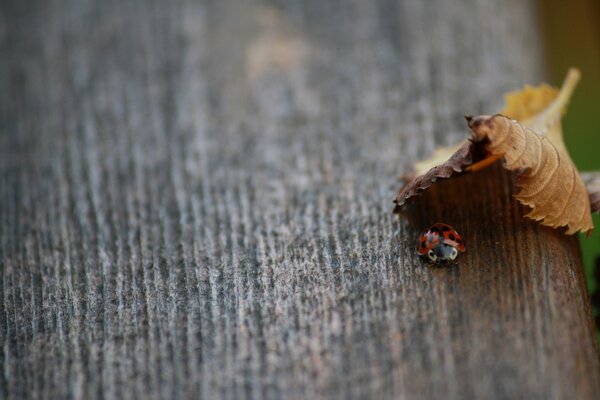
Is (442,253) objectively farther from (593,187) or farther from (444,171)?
(593,187)

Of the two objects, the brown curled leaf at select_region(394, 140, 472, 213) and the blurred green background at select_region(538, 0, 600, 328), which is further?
the blurred green background at select_region(538, 0, 600, 328)

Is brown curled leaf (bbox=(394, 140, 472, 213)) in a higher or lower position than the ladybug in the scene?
higher

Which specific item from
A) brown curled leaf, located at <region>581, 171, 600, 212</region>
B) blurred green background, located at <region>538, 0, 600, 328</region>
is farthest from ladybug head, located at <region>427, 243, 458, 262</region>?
blurred green background, located at <region>538, 0, 600, 328</region>

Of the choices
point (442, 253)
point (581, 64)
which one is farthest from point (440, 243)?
point (581, 64)

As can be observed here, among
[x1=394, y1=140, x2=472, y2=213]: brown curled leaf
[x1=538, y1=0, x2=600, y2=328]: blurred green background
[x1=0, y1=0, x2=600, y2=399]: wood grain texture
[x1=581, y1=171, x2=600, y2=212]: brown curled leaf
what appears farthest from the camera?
[x1=538, y1=0, x2=600, y2=328]: blurred green background

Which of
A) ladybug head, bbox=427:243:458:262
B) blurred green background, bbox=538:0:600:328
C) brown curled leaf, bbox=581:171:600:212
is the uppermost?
blurred green background, bbox=538:0:600:328

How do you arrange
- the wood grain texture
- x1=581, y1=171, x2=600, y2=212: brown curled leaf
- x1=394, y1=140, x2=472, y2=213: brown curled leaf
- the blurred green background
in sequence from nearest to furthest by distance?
the wood grain texture < x1=394, y1=140, x2=472, y2=213: brown curled leaf < x1=581, y1=171, x2=600, y2=212: brown curled leaf < the blurred green background

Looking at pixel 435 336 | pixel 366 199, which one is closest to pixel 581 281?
pixel 435 336

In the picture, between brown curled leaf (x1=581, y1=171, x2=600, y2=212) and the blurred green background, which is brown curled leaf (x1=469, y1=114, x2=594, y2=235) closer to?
brown curled leaf (x1=581, y1=171, x2=600, y2=212)

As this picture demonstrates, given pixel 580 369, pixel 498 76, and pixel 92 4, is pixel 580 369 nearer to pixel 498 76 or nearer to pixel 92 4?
pixel 498 76
